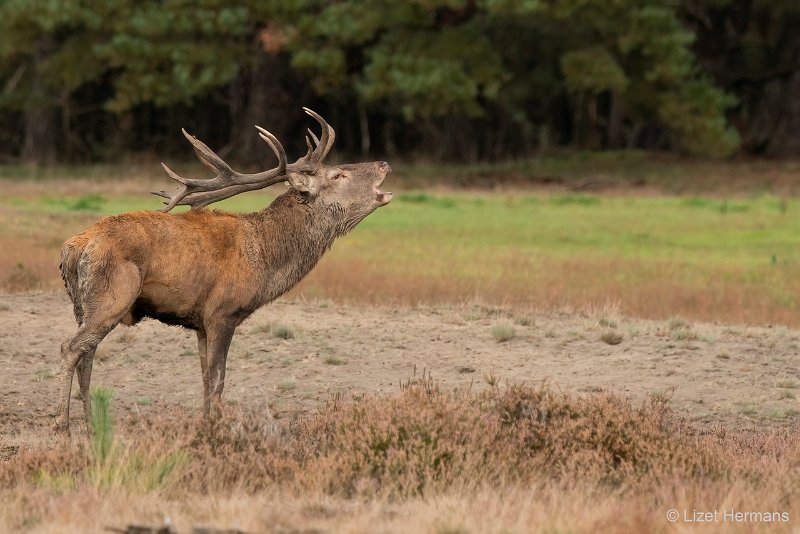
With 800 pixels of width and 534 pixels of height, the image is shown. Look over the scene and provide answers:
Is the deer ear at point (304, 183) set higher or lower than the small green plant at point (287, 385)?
higher

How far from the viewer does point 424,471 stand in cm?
906

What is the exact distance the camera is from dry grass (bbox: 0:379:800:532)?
785cm

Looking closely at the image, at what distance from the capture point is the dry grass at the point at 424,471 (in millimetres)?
7848

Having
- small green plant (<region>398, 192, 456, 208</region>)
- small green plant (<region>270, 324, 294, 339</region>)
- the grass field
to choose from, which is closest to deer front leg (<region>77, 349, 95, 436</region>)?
small green plant (<region>270, 324, 294, 339</region>)

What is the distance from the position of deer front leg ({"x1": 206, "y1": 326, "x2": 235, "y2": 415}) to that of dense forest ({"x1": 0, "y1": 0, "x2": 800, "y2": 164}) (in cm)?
2801

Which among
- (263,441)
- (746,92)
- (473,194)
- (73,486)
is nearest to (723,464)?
(263,441)

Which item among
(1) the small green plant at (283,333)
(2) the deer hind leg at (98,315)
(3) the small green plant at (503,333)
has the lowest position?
(3) the small green plant at (503,333)

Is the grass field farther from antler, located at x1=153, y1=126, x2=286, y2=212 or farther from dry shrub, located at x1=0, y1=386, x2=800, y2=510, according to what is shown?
dry shrub, located at x1=0, y1=386, x2=800, y2=510

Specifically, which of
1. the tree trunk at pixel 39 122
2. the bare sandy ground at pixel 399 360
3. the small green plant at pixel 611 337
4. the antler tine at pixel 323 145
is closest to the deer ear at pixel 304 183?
the antler tine at pixel 323 145

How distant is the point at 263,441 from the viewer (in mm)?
9562

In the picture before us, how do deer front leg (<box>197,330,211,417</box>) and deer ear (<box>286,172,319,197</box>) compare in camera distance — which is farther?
deer ear (<box>286,172,319,197</box>)

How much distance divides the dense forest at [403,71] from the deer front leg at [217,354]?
1103 inches

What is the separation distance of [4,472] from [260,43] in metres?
35.9

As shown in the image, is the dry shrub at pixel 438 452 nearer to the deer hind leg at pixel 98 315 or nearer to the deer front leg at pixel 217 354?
the deer hind leg at pixel 98 315
